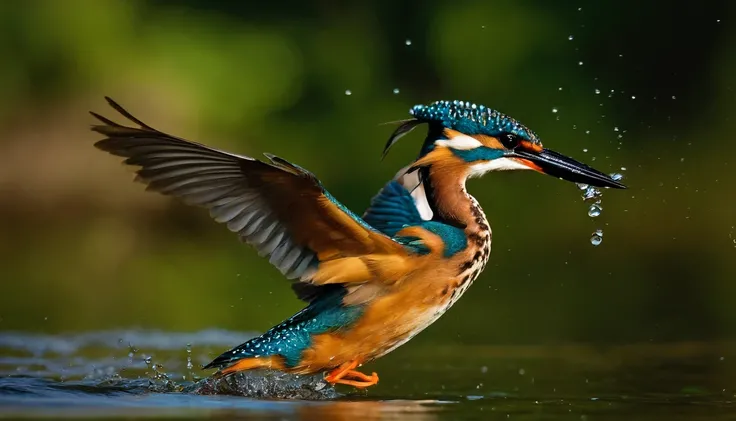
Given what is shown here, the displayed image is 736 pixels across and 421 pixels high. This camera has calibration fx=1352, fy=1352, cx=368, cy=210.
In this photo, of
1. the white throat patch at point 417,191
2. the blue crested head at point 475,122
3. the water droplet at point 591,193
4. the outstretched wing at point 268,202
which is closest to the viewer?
the outstretched wing at point 268,202

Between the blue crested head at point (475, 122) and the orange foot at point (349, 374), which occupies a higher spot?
the blue crested head at point (475, 122)

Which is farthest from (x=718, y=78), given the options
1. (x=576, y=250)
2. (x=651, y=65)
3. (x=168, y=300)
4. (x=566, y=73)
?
(x=168, y=300)

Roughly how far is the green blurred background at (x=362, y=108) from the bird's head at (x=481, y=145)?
12.6 feet

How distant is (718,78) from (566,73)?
1548 mm

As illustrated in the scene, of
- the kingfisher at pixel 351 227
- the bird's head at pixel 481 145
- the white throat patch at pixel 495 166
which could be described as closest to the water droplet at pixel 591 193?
the kingfisher at pixel 351 227

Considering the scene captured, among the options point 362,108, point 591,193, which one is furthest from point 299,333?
point 362,108

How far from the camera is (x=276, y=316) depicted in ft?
25.5

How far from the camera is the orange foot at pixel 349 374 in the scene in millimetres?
5434

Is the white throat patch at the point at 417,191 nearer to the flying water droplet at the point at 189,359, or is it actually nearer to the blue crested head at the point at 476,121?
the blue crested head at the point at 476,121

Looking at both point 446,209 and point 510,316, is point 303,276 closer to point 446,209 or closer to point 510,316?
point 446,209

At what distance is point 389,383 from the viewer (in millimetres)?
5809

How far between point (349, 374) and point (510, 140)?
3.91 ft

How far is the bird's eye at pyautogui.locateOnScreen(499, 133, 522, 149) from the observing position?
569cm

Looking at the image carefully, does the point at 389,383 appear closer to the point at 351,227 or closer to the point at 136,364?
the point at 351,227
